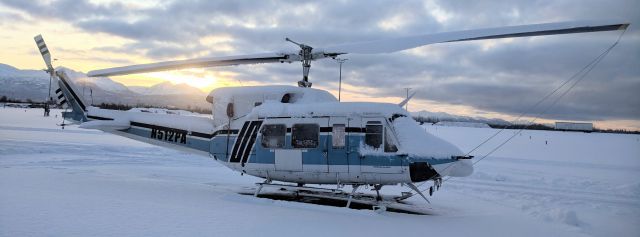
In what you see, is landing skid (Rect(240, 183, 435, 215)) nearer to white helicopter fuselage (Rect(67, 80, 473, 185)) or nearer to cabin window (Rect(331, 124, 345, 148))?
white helicopter fuselage (Rect(67, 80, 473, 185))

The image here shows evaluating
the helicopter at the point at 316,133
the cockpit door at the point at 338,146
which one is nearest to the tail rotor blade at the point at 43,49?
the helicopter at the point at 316,133

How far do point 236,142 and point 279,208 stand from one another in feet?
7.26

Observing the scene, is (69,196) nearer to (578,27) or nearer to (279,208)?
(279,208)

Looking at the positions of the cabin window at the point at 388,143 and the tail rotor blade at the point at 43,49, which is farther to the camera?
the tail rotor blade at the point at 43,49

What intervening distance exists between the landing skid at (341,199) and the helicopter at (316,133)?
0.05 metres

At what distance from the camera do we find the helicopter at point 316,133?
8.43 metres

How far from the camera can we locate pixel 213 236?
593 cm

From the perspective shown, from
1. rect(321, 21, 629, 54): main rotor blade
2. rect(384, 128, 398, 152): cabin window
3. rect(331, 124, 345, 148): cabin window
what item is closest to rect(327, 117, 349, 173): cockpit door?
rect(331, 124, 345, 148): cabin window

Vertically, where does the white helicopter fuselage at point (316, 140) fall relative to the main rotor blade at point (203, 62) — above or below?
below

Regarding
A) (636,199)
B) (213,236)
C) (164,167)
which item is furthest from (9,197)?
(636,199)

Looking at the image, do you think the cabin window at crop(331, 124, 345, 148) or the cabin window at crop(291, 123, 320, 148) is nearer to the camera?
the cabin window at crop(331, 124, 345, 148)

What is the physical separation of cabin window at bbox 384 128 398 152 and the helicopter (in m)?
0.02

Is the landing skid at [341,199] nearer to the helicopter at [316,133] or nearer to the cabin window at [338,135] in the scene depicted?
the helicopter at [316,133]

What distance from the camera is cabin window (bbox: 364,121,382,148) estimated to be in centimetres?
883
